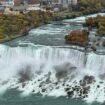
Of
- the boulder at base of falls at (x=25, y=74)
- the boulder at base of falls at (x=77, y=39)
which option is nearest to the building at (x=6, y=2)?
the boulder at base of falls at (x=77, y=39)

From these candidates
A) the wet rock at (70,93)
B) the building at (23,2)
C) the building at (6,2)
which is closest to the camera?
the wet rock at (70,93)

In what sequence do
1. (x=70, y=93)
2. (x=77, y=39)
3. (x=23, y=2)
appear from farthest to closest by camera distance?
1. (x=23, y=2)
2. (x=77, y=39)
3. (x=70, y=93)

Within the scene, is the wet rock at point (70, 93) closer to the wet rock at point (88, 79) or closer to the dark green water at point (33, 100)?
the dark green water at point (33, 100)

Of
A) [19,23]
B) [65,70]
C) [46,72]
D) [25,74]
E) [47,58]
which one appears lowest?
[25,74]

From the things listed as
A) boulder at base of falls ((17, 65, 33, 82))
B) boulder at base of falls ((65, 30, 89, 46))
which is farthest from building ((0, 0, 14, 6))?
boulder at base of falls ((17, 65, 33, 82))

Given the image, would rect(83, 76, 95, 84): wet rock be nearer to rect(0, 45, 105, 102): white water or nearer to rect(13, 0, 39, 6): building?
rect(0, 45, 105, 102): white water

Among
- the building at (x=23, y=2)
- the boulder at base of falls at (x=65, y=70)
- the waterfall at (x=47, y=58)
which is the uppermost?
the building at (x=23, y=2)

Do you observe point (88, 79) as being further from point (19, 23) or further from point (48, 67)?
point (19, 23)

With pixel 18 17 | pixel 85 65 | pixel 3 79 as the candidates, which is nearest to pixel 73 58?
pixel 85 65

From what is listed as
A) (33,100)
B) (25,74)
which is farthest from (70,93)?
(25,74)
